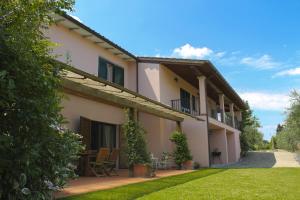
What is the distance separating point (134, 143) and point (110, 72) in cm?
554

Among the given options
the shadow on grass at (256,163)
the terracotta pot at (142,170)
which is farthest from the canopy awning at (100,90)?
the shadow on grass at (256,163)

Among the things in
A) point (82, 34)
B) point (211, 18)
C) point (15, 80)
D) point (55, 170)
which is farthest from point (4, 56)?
point (211, 18)

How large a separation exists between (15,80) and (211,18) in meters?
15.3

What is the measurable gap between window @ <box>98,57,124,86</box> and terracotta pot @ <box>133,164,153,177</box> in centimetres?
534

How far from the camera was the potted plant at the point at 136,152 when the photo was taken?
11.5 metres

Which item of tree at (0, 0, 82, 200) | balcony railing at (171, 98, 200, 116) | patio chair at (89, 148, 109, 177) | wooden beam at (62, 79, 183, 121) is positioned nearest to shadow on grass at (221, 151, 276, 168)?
balcony railing at (171, 98, 200, 116)

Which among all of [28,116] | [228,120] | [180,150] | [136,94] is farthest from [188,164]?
[28,116]

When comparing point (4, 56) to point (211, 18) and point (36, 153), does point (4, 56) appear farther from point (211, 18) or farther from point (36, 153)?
point (211, 18)

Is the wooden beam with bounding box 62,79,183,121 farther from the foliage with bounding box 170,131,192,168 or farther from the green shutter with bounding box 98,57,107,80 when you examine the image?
the green shutter with bounding box 98,57,107,80

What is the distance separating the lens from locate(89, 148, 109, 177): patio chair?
1138cm

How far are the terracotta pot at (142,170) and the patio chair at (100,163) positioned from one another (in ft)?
3.48

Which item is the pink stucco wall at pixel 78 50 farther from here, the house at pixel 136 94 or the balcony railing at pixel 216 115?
the balcony railing at pixel 216 115

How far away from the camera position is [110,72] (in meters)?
16.3

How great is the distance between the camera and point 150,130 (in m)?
17.4
